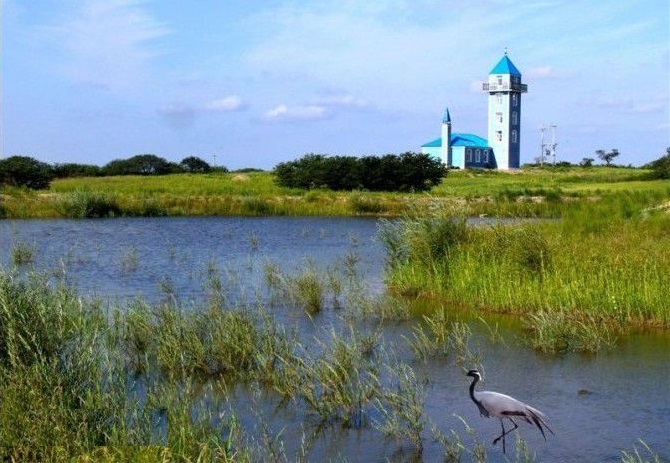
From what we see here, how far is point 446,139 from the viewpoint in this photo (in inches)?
3999

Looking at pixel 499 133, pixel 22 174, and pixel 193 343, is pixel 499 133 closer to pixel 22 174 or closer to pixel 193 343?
pixel 22 174

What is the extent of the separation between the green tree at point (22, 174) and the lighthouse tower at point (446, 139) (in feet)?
183

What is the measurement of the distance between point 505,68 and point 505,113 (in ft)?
20.6

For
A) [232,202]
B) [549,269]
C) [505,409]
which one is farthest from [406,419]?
[232,202]

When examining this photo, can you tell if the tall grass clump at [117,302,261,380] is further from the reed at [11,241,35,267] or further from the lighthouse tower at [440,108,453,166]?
the lighthouse tower at [440,108,453,166]

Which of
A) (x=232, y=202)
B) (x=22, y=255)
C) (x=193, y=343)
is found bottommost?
(x=193, y=343)

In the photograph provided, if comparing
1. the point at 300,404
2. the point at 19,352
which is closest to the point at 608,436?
the point at 300,404

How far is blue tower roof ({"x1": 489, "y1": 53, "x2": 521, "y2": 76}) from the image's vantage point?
109444mm

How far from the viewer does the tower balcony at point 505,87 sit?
108 metres

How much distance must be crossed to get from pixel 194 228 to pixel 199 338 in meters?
23.3

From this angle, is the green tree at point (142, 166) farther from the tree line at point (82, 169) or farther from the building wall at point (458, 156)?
the building wall at point (458, 156)

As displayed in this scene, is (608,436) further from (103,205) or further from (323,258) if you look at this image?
(103,205)

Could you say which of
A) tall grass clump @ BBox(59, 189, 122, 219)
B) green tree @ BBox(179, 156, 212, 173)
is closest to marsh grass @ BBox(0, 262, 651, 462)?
tall grass clump @ BBox(59, 189, 122, 219)

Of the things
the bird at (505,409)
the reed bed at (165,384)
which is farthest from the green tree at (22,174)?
the bird at (505,409)
